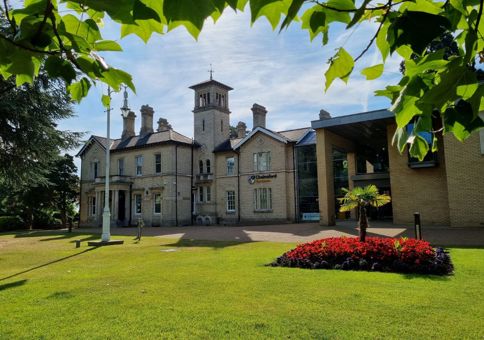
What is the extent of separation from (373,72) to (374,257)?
10.1 meters

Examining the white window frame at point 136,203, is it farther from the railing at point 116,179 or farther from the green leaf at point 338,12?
the green leaf at point 338,12

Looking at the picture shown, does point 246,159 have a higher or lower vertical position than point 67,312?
higher

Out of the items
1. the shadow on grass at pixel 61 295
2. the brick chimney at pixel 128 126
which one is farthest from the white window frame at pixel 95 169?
the shadow on grass at pixel 61 295

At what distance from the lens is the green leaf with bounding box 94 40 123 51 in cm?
177

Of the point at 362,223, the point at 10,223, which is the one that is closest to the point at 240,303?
the point at 362,223

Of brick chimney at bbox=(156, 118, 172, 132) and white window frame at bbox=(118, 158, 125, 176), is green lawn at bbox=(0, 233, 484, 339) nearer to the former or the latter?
white window frame at bbox=(118, 158, 125, 176)

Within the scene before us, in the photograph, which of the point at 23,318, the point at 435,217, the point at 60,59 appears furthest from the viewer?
the point at 435,217

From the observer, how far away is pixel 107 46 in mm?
1796

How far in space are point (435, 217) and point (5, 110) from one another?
2415 cm

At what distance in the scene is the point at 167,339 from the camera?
5.18 m

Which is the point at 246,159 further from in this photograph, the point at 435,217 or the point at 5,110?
the point at 5,110

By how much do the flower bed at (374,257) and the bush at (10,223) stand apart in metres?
37.4

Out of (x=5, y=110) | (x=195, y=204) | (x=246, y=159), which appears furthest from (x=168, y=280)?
(x=195, y=204)

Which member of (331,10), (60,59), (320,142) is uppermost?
(320,142)
